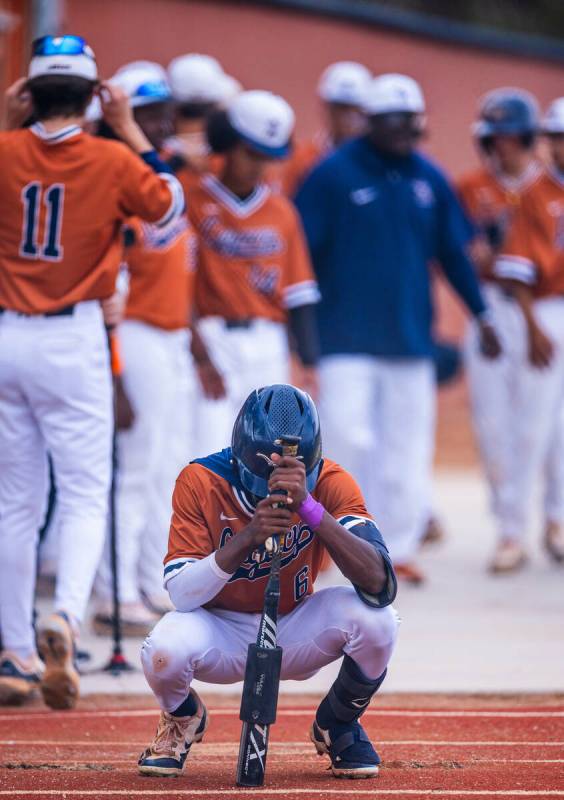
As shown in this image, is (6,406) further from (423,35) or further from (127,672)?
(423,35)

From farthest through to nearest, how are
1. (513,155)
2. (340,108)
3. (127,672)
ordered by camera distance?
1. (340,108)
2. (513,155)
3. (127,672)

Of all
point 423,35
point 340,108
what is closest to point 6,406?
point 340,108

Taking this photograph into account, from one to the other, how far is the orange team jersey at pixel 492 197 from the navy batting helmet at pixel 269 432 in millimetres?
5283

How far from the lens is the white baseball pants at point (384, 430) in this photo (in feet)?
29.9

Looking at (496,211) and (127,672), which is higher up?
(496,211)

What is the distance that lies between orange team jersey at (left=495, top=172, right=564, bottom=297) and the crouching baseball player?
4914 mm

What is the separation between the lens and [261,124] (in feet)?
26.9

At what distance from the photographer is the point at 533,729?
585 centimetres

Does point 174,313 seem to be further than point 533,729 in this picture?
Yes

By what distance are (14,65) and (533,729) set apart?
23.9 feet

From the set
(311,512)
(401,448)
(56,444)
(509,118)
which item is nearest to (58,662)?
(56,444)

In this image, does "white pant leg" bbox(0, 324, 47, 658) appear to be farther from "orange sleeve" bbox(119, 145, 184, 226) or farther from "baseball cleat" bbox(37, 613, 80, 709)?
"orange sleeve" bbox(119, 145, 184, 226)

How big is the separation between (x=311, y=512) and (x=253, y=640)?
62cm

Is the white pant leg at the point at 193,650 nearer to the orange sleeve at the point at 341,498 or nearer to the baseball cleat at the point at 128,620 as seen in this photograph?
the orange sleeve at the point at 341,498
